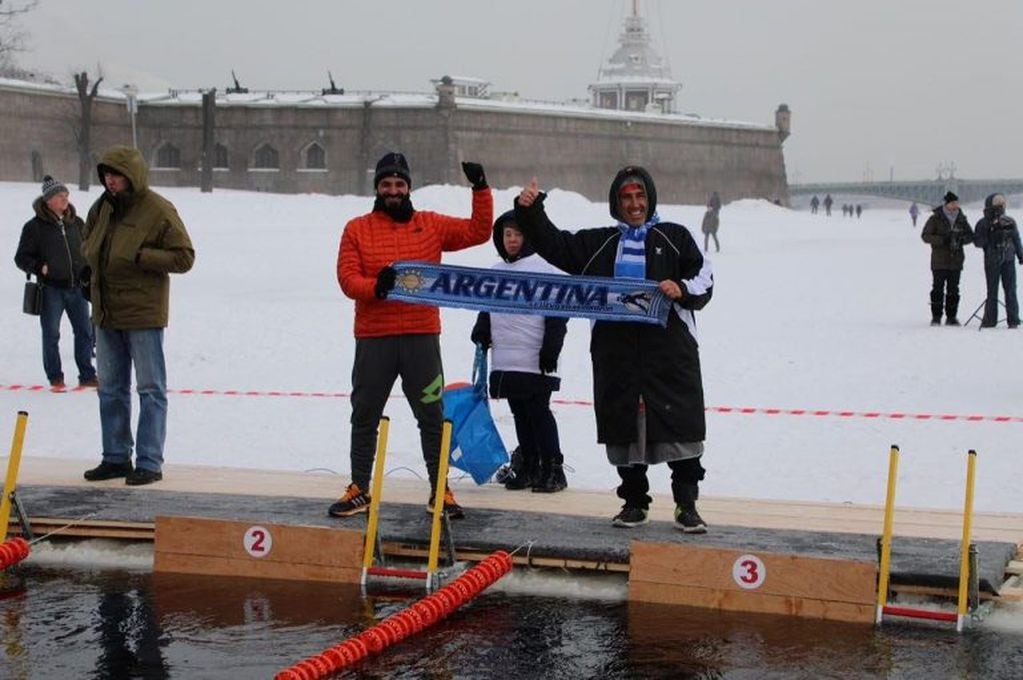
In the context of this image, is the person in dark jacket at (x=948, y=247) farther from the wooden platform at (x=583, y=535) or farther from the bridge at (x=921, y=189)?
the bridge at (x=921, y=189)

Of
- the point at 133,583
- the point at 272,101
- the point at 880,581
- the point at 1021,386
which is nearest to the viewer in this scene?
the point at 880,581

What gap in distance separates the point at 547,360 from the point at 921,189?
15103cm

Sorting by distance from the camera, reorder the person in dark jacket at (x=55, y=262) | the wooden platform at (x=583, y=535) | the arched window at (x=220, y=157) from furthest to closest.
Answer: the arched window at (x=220, y=157), the person in dark jacket at (x=55, y=262), the wooden platform at (x=583, y=535)

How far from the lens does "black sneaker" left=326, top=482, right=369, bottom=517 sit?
24.9 feet

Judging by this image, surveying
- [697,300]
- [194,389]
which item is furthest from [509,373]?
[194,389]

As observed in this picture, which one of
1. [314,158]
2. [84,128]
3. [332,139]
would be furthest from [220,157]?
[84,128]

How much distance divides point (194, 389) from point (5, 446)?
328 centimetres

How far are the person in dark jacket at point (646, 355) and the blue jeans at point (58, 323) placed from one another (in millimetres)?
7521

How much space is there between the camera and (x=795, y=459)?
34.4ft

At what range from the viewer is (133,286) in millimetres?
8469

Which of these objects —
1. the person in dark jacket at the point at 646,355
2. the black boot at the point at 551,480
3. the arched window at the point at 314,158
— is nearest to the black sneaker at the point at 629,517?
the person in dark jacket at the point at 646,355

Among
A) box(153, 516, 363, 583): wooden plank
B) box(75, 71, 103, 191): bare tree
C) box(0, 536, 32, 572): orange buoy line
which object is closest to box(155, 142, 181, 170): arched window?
box(75, 71, 103, 191): bare tree

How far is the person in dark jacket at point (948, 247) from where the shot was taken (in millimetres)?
18828

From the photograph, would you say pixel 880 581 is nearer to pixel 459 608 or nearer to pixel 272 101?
pixel 459 608
